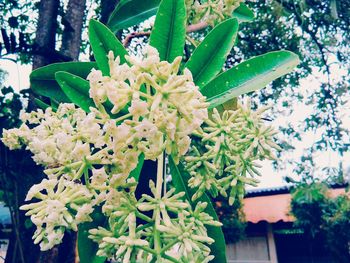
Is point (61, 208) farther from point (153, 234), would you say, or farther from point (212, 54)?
point (212, 54)

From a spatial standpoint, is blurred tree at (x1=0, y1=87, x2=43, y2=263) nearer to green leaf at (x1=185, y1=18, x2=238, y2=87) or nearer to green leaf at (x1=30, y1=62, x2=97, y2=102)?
green leaf at (x1=30, y1=62, x2=97, y2=102)

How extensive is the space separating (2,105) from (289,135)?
11.8 feet

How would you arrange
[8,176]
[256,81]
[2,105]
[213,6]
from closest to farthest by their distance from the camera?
[256,81] → [213,6] → [8,176] → [2,105]

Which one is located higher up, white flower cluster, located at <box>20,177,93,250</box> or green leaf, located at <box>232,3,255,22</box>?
green leaf, located at <box>232,3,255,22</box>

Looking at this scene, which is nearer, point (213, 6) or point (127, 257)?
point (127, 257)

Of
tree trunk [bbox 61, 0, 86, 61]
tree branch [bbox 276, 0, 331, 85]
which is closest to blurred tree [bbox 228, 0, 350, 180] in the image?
tree branch [bbox 276, 0, 331, 85]

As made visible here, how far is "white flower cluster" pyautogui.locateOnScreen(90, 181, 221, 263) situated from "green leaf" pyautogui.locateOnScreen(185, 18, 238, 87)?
1.25ft

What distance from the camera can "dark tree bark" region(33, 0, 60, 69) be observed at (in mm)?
1638

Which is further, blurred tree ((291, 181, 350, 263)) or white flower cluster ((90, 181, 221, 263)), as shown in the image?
blurred tree ((291, 181, 350, 263))

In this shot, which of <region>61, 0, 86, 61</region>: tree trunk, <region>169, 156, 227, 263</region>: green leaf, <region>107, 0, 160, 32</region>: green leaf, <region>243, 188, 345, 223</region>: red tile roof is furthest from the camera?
<region>243, 188, 345, 223</region>: red tile roof

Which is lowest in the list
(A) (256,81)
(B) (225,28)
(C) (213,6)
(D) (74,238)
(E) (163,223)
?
A: (D) (74,238)

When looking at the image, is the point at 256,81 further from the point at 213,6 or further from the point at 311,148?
the point at 311,148

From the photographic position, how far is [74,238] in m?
1.39

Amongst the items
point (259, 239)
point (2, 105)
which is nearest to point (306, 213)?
point (259, 239)
